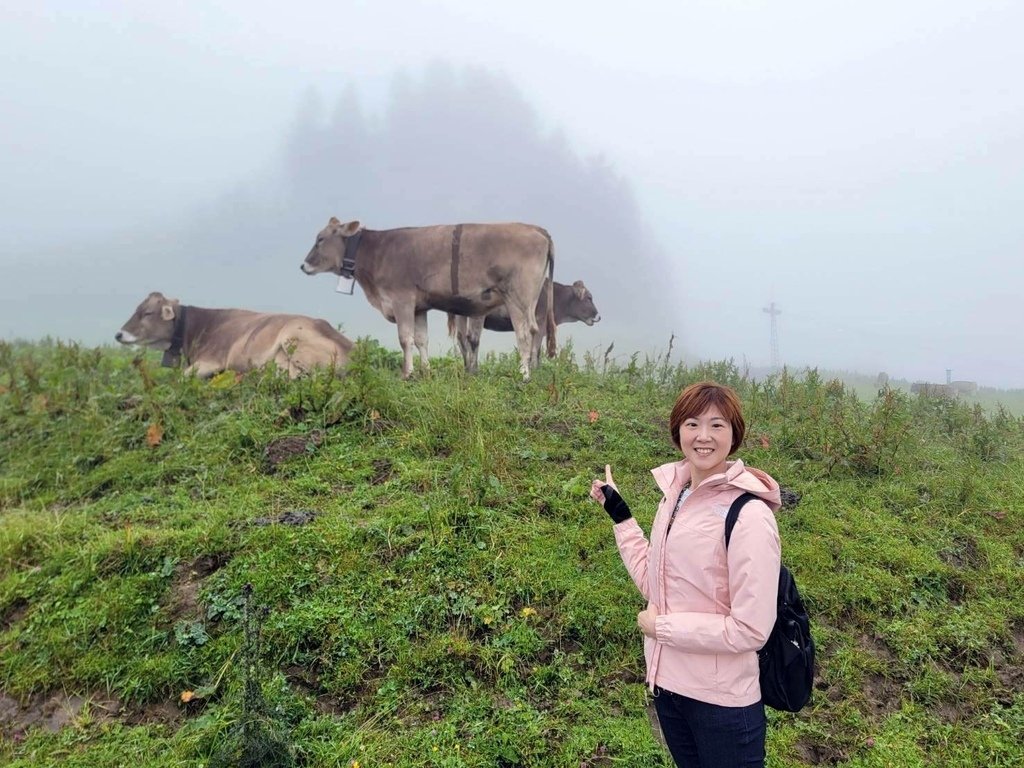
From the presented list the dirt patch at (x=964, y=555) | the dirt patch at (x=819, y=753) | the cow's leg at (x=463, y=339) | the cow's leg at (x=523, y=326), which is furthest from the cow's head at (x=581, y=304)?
the dirt patch at (x=819, y=753)

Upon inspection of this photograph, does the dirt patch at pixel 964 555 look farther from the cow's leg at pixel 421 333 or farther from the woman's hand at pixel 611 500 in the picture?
the cow's leg at pixel 421 333

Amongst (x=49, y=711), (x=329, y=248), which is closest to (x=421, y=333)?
(x=329, y=248)

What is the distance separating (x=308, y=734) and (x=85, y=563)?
85.0 inches

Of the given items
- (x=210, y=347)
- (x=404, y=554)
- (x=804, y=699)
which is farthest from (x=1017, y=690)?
(x=210, y=347)

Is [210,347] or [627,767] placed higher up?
[210,347]

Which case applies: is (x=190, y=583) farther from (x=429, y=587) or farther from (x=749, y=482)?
(x=749, y=482)

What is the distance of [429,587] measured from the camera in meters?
3.71

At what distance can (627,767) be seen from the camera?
276 cm

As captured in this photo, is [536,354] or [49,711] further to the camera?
[536,354]

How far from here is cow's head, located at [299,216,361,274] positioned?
9.55m

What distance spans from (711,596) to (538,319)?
32.1ft

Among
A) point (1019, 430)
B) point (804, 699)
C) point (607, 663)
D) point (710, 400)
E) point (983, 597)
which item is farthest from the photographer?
point (1019, 430)

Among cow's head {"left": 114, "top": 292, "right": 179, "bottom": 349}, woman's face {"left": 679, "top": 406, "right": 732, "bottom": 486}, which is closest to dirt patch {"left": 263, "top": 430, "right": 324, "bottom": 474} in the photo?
woman's face {"left": 679, "top": 406, "right": 732, "bottom": 486}

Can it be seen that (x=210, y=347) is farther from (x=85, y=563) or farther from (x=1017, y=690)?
(x=1017, y=690)
